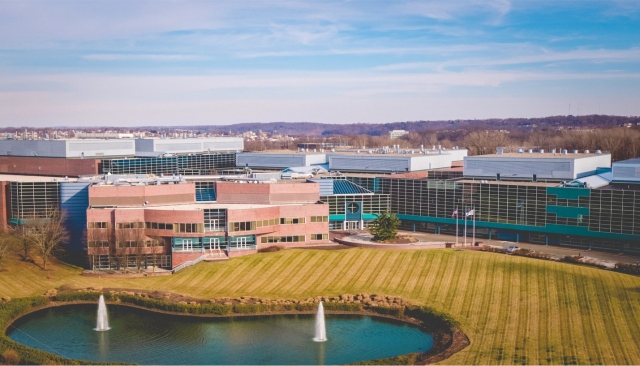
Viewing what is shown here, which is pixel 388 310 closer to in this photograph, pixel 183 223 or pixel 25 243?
pixel 183 223

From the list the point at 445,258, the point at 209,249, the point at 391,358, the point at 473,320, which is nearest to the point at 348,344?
the point at 391,358

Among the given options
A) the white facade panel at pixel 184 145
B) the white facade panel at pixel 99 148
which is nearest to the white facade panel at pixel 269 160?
the white facade panel at pixel 184 145

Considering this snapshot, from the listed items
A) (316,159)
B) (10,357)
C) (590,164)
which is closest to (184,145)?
(316,159)

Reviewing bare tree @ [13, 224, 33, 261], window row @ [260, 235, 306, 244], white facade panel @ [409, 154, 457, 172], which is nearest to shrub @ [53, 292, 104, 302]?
bare tree @ [13, 224, 33, 261]

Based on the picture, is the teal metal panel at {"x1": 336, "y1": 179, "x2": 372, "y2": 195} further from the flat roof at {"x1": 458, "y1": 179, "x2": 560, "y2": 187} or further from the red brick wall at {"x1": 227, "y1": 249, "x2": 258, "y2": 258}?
the red brick wall at {"x1": 227, "y1": 249, "x2": 258, "y2": 258}

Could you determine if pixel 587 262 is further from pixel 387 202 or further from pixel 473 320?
pixel 387 202

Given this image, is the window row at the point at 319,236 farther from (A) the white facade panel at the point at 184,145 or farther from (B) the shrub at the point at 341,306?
(A) the white facade panel at the point at 184,145
